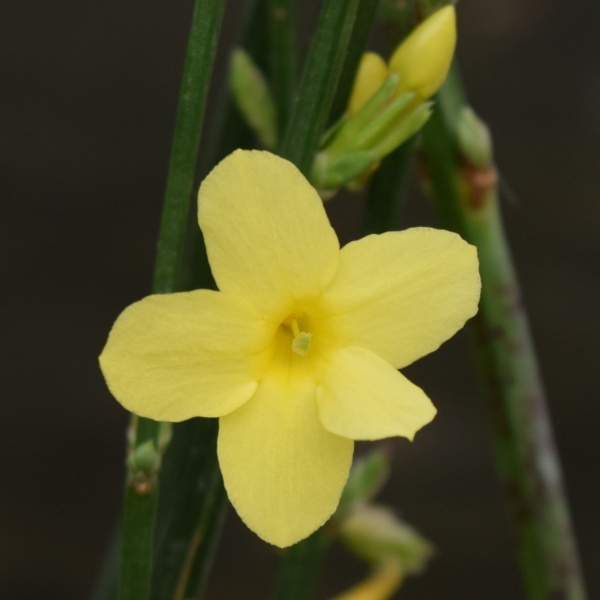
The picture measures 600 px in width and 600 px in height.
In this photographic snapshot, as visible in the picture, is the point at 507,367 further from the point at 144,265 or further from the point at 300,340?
the point at 144,265

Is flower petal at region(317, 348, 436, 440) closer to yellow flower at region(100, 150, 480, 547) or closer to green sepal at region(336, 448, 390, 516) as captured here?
yellow flower at region(100, 150, 480, 547)

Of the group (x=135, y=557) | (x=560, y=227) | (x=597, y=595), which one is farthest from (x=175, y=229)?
(x=597, y=595)

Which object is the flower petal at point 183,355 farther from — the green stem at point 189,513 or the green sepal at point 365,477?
the green sepal at point 365,477

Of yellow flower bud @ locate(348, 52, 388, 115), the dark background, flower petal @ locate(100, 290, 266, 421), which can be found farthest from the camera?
the dark background

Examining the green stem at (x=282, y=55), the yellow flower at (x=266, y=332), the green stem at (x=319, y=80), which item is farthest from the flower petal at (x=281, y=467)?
the green stem at (x=282, y=55)

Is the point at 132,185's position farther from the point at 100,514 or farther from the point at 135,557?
the point at 135,557

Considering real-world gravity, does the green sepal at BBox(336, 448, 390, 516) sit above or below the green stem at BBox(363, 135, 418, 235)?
below

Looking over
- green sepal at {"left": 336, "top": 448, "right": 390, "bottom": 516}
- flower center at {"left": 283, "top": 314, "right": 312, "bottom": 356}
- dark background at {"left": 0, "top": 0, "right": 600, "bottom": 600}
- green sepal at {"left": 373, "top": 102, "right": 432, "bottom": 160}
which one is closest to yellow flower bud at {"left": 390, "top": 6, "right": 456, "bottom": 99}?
green sepal at {"left": 373, "top": 102, "right": 432, "bottom": 160}
